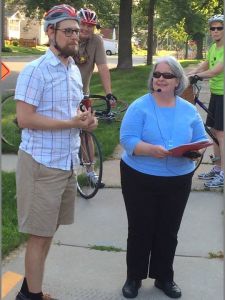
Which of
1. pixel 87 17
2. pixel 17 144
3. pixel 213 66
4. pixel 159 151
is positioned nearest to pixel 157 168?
pixel 159 151

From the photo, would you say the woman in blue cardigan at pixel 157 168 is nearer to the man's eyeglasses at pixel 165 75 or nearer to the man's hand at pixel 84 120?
the man's eyeglasses at pixel 165 75

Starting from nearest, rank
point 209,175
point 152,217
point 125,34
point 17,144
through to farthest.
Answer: point 152,217, point 209,175, point 17,144, point 125,34

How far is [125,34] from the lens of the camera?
23.3m

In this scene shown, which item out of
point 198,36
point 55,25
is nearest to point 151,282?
point 55,25

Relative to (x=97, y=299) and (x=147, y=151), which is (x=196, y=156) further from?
(x=97, y=299)

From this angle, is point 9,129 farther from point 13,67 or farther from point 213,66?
point 13,67

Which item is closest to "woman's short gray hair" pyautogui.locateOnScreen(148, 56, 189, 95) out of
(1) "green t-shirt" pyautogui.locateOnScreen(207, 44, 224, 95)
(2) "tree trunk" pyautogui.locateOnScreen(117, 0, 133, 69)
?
(1) "green t-shirt" pyautogui.locateOnScreen(207, 44, 224, 95)

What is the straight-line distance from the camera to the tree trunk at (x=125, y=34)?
23.2 m

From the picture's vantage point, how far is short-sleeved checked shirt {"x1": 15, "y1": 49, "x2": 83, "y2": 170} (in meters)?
3.12

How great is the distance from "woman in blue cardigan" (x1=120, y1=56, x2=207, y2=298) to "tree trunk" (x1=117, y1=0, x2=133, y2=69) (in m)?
20.3

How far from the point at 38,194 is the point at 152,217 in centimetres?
84

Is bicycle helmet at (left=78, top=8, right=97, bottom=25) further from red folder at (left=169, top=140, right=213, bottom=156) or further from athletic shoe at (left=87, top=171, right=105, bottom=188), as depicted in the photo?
red folder at (left=169, top=140, right=213, bottom=156)

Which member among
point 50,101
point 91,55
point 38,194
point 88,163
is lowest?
point 88,163

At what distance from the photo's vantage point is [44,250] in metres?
3.41
